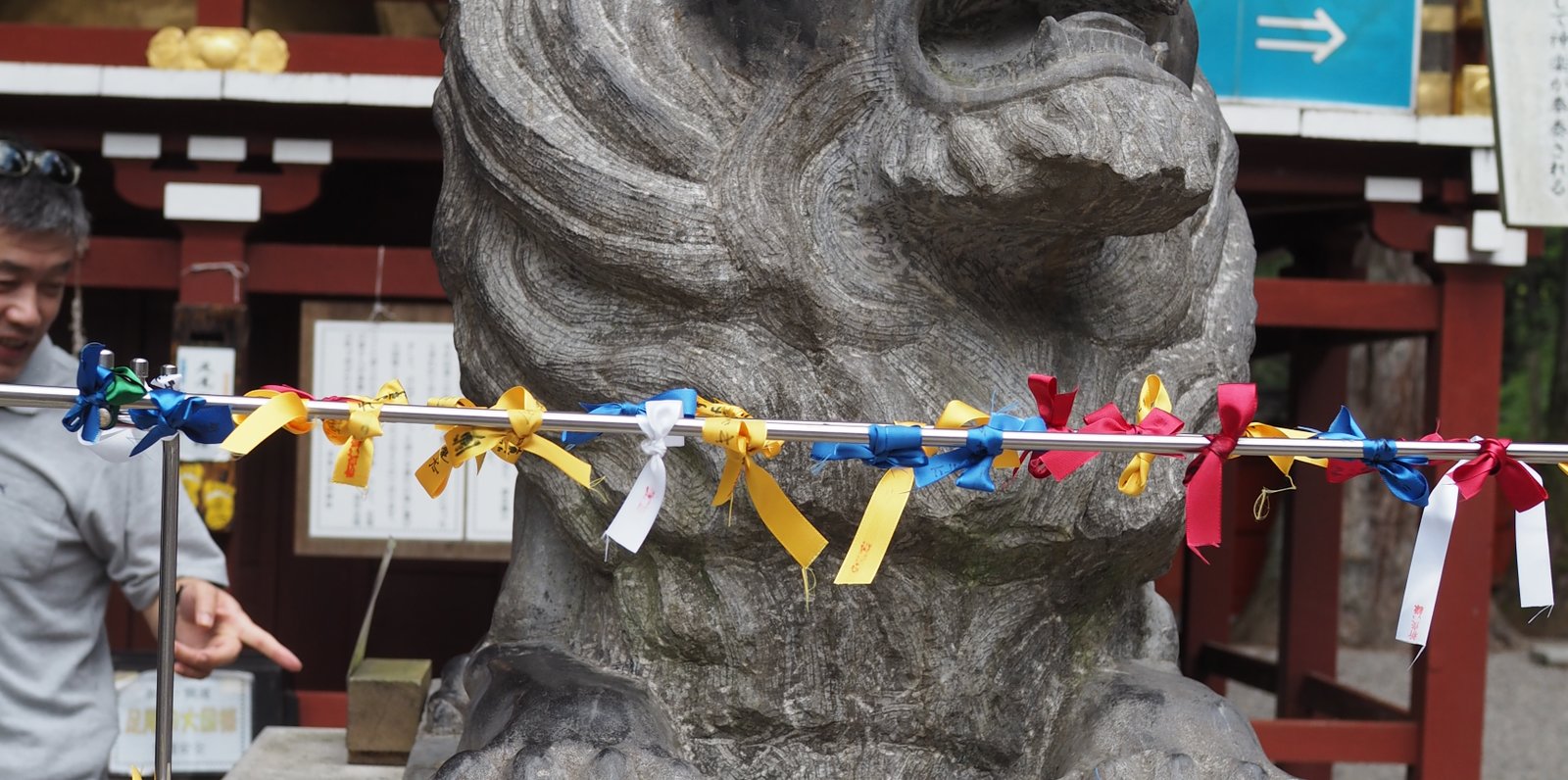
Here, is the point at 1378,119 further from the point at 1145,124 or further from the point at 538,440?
the point at 538,440

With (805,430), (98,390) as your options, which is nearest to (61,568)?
(98,390)

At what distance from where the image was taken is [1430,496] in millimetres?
1351

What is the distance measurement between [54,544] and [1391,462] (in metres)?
1.79

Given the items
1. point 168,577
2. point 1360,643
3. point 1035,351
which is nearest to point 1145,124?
point 1035,351

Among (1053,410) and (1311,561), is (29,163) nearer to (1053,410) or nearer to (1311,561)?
(1053,410)

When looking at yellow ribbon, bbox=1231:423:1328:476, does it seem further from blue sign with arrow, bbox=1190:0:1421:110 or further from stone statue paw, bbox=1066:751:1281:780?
blue sign with arrow, bbox=1190:0:1421:110

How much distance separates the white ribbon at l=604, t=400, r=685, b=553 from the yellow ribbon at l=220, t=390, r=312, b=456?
27 cm

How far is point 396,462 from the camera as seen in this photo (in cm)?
393

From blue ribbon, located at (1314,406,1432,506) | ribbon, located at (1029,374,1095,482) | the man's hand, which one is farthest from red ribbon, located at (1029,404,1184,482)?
the man's hand

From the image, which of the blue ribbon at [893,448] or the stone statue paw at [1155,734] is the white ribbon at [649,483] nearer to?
the blue ribbon at [893,448]

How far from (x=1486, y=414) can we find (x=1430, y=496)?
117 inches

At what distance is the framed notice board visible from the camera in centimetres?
389

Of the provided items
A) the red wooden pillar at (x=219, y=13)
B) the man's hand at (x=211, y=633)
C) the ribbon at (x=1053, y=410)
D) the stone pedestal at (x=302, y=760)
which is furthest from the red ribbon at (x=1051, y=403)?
the red wooden pillar at (x=219, y=13)

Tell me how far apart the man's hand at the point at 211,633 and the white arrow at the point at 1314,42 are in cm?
275
